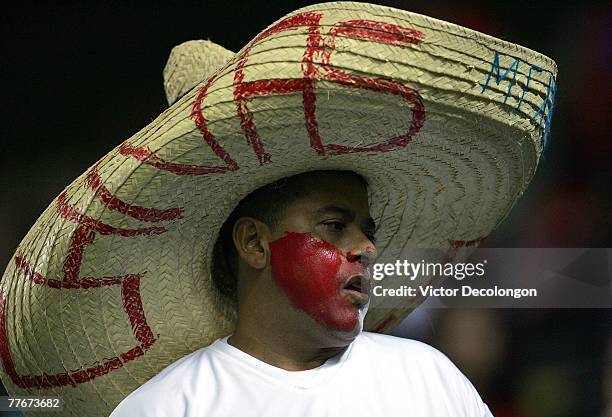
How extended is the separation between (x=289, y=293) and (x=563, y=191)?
1.87 ft

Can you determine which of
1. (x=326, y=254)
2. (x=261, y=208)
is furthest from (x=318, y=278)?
(x=261, y=208)

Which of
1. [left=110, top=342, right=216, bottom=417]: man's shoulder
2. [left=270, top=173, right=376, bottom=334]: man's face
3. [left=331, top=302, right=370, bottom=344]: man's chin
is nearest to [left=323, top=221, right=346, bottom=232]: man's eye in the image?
[left=270, top=173, right=376, bottom=334]: man's face

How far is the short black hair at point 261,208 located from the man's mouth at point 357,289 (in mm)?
122

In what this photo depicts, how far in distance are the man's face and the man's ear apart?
0.06 feet

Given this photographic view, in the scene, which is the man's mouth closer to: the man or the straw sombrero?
the man

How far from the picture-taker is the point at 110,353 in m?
1.26

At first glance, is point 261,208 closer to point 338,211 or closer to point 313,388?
point 338,211

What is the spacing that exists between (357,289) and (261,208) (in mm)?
166

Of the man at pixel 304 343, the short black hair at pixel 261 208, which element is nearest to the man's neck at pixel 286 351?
the man at pixel 304 343

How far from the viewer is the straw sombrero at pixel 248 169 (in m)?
0.96

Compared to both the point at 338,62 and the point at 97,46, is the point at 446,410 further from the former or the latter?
the point at 97,46

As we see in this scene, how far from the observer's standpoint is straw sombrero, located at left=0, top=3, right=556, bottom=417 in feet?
3.15

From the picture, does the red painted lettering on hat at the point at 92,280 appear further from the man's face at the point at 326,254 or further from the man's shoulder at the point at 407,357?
the man's shoulder at the point at 407,357

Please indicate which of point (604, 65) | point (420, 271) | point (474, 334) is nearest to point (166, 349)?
point (420, 271)
